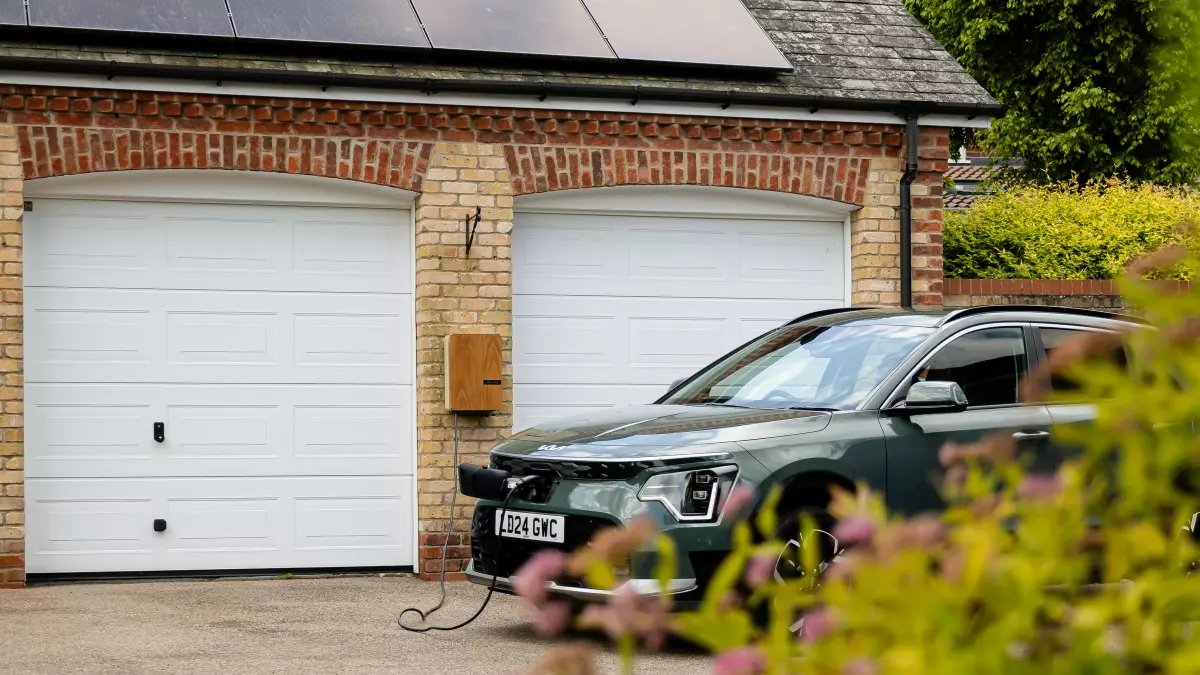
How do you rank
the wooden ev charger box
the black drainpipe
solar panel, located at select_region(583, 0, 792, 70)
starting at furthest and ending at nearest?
the black drainpipe, solar panel, located at select_region(583, 0, 792, 70), the wooden ev charger box

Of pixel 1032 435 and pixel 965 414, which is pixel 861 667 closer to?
pixel 1032 435

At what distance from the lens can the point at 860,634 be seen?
5.09 feet

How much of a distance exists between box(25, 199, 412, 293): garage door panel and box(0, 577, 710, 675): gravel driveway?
195cm

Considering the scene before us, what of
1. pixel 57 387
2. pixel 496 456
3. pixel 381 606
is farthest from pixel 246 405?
pixel 496 456

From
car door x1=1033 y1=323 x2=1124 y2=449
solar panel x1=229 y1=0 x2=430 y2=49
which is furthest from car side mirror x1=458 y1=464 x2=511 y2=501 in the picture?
solar panel x1=229 y1=0 x2=430 y2=49

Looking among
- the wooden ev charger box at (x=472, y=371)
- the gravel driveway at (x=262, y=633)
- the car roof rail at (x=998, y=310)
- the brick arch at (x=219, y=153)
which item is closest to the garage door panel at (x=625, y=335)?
the wooden ev charger box at (x=472, y=371)

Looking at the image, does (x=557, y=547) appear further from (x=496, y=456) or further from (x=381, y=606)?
(x=381, y=606)

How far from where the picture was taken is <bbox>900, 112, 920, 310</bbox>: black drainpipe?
35.3 ft

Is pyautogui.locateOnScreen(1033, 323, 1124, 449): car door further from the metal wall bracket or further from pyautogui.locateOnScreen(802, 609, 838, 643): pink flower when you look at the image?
pyautogui.locateOnScreen(802, 609, 838, 643): pink flower

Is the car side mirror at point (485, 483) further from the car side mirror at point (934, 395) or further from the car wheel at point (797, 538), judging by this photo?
the car side mirror at point (934, 395)

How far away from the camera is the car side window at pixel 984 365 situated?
287 inches

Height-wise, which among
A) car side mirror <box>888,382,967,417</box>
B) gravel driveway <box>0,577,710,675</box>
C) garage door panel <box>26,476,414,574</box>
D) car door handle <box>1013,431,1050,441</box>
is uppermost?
car side mirror <box>888,382,967,417</box>

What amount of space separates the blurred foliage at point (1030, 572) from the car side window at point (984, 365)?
5.62 metres

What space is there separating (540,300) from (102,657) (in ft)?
14.9
